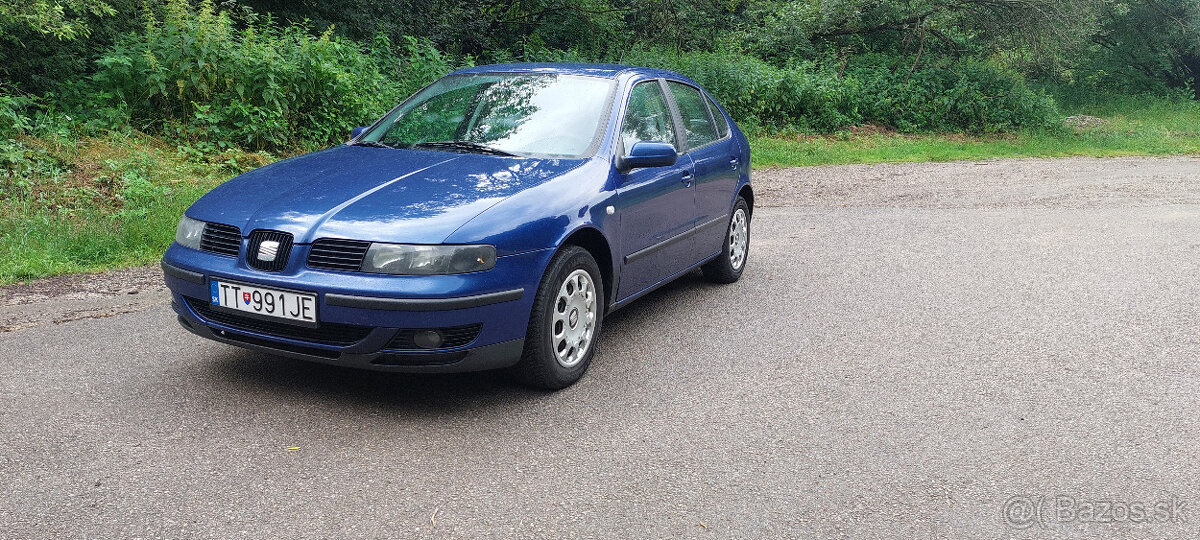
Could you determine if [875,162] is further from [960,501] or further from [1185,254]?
[960,501]

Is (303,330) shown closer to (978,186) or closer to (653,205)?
(653,205)

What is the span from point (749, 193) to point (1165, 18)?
77.7 feet

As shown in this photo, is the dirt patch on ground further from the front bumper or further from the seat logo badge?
the seat logo badge

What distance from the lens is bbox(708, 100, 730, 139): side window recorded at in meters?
6.83

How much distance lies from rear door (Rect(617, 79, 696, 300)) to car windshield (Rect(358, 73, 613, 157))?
241mm

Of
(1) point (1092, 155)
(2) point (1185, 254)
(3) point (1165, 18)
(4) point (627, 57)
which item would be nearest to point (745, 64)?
(4) point (627, 57)

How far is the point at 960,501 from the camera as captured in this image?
140 inches

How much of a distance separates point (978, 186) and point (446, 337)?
10.3m

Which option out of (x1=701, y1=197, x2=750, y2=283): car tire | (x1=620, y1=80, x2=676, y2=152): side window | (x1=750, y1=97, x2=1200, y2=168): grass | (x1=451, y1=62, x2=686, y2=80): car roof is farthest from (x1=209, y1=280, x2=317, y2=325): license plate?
(x1=750, y1=97, x2=1200, y2=168): grass

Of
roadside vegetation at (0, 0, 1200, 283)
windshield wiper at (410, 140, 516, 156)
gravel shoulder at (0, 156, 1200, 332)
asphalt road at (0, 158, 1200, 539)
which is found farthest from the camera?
gravel shoulder at (0, 156, 1200, 332)

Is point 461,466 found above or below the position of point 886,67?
above

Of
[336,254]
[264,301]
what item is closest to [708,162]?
[336,254]

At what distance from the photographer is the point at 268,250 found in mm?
4117

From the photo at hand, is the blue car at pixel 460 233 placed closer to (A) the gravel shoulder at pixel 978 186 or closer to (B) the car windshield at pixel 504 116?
(B) the car windshield at pixel 504 116
